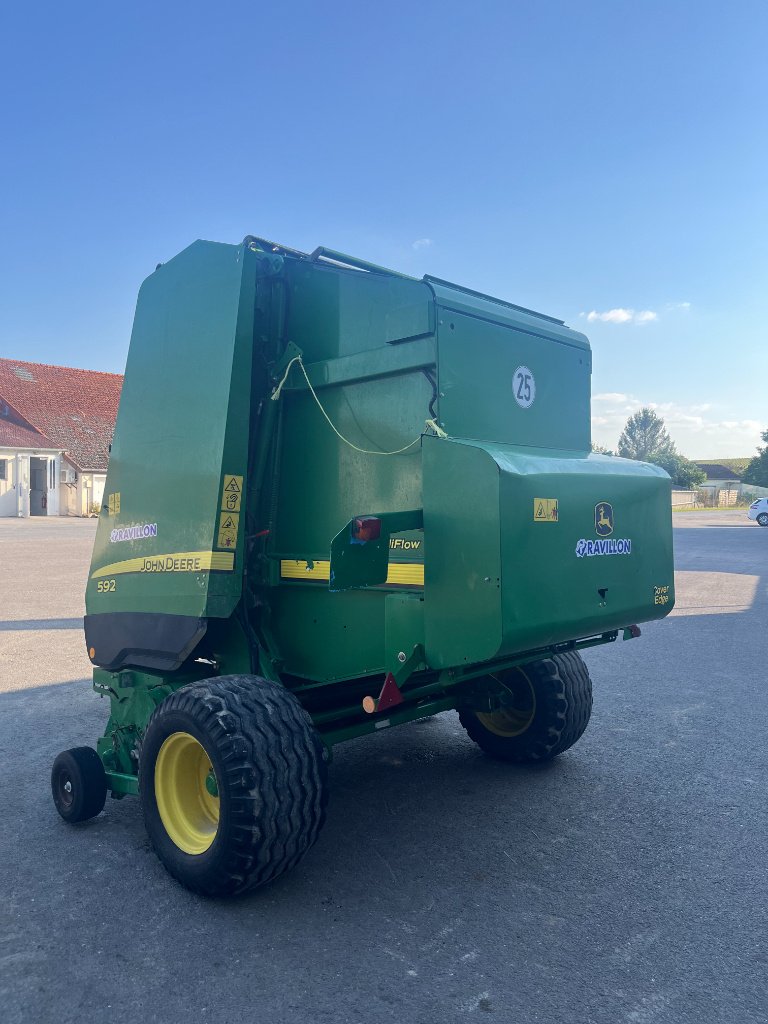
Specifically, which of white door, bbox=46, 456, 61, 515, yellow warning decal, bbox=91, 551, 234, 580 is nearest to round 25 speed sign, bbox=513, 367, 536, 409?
yellow warning decal, bbox=91, 551, 234, 580

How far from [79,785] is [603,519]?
8.96 ft

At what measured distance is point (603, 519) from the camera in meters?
3.43

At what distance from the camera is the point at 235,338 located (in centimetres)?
362

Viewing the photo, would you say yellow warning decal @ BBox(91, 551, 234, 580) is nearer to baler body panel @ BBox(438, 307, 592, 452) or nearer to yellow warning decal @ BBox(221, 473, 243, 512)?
yellow warning decal @ BBox(221, 473, 243, 512)

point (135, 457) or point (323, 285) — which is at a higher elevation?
point (323, 285)

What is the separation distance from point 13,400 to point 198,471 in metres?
37.0

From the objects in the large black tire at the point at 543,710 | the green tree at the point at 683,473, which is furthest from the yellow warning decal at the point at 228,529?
the green tree at the point at 683,473

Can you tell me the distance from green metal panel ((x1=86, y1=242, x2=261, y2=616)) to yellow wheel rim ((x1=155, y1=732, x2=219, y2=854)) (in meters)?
0.60

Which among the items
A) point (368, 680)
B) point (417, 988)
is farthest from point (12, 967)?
point (368, 680)

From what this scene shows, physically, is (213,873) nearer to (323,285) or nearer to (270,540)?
(270,540)

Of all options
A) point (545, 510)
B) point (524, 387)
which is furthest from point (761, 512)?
point (545, 510)

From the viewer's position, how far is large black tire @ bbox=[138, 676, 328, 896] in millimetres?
2977

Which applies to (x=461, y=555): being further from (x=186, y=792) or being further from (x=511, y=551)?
(x=186, y=792)

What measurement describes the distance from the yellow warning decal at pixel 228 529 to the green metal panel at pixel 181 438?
0.07 ft
